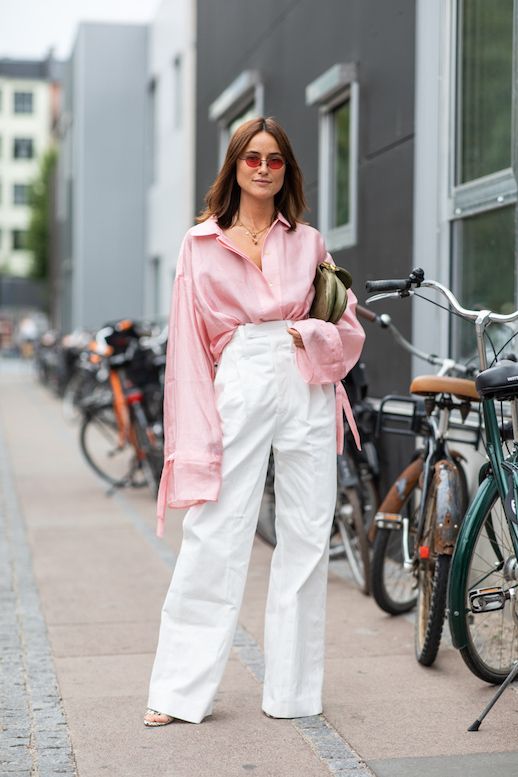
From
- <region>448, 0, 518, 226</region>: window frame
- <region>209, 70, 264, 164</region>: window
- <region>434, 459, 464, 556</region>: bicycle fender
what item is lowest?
<region>434, 459, 464, 556</region>: bicycle fender

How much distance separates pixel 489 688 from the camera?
4.57m

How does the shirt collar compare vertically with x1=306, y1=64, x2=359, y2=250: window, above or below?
below

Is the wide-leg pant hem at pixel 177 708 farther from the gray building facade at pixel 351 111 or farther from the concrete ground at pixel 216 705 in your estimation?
the gray building facade at pixel 351 111

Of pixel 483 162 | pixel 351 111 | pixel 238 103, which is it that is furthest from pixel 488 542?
pixel 238 103

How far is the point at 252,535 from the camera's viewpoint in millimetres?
4094

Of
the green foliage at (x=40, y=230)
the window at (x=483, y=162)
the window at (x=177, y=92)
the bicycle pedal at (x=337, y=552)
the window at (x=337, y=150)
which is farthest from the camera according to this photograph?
the green foliage at (x=40, y=230)

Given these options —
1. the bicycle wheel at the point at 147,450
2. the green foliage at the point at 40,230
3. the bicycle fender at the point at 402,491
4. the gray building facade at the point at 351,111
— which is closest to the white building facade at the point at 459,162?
the gray building facade at the point at 351,111

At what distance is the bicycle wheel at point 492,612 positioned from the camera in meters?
4.23

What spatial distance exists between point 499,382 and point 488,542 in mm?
719

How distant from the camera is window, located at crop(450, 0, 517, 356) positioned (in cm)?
607

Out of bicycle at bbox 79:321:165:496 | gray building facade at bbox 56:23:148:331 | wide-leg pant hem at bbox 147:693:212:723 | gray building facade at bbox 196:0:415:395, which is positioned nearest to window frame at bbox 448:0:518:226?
gray building facade at bbox 196:0:415:395

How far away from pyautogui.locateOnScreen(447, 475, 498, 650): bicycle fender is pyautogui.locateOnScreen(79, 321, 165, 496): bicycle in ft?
→ 17.2

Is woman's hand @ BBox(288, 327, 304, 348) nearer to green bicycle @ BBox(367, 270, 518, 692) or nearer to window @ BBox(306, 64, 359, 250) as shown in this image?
green bicycle @ BBox(367, 270, 518, 692)

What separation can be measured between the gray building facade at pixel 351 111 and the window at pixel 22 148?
7378 cm
